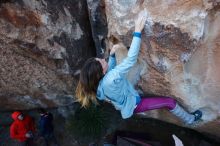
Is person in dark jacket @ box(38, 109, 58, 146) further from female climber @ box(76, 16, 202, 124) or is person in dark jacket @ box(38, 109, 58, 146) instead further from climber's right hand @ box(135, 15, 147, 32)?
climber's right hand @ box(135, 15, 147, 32)

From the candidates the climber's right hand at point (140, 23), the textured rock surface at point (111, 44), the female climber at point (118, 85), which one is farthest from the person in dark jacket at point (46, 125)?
the climber's right hand at point (140, 23)

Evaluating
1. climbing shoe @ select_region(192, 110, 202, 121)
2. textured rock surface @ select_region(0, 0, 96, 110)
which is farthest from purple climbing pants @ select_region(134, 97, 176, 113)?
textured rock surface @ select_region(0, 0, 96, 110)

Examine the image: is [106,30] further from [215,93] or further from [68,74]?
[215,93]

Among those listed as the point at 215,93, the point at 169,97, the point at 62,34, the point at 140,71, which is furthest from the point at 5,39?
the point at 215,93

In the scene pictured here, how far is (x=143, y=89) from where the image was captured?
487cm

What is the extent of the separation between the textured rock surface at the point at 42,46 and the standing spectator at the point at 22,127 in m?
0.40

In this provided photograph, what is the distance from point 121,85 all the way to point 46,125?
3.02 meters

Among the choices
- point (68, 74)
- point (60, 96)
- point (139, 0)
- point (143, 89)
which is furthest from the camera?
point (60, 96)

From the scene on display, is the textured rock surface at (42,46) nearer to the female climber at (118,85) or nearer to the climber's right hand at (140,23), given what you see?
the female climber at (118,85)

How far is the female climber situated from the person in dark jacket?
2.48 meters

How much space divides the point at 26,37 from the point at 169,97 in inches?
87.2

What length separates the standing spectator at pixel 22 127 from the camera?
6527mm

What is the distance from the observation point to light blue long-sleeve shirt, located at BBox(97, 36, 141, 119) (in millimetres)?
3963

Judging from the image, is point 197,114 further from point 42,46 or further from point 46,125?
point 46,125
